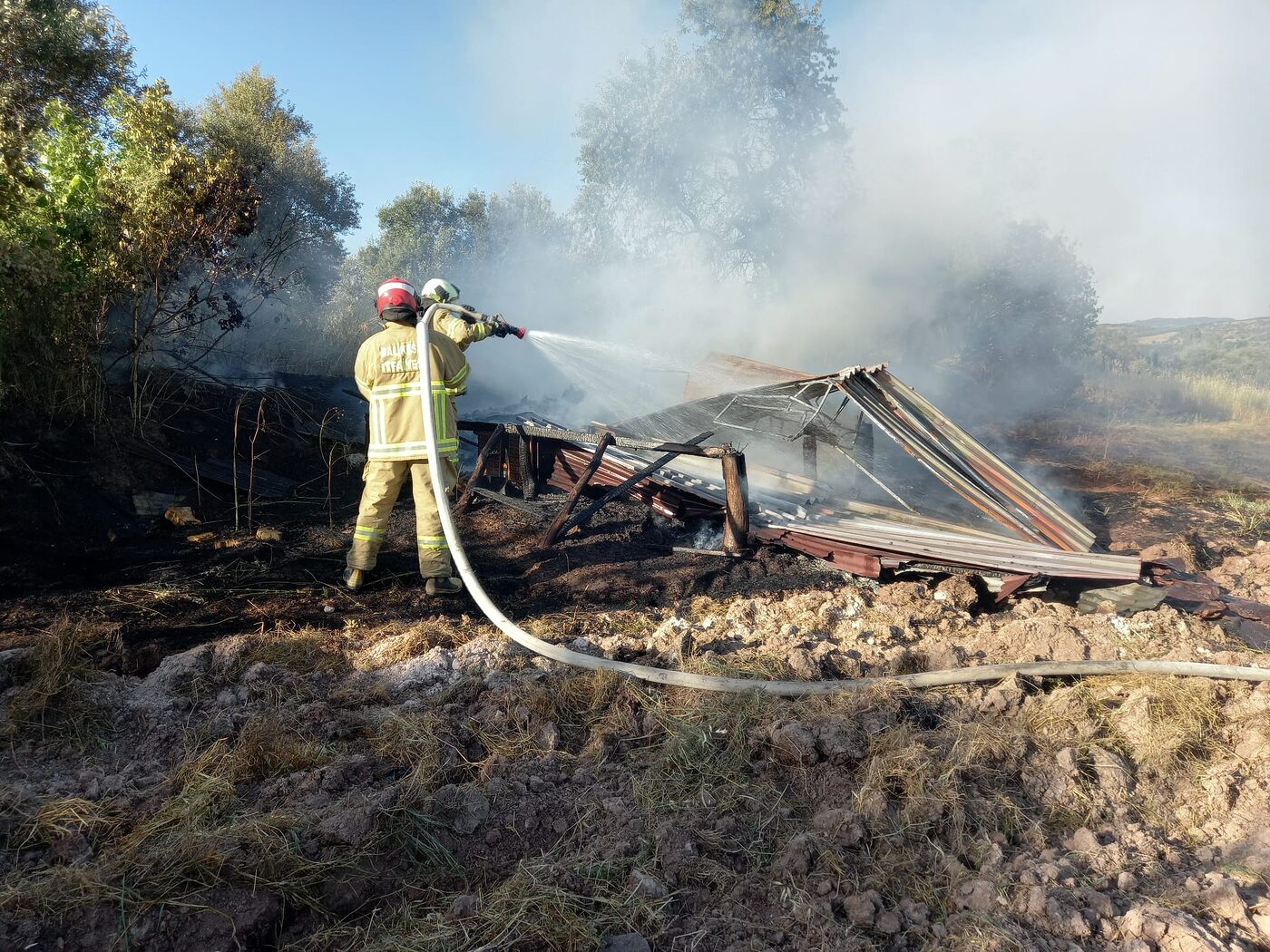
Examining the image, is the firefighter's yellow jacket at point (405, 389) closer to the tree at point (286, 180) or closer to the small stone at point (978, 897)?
the small stone at point (978, 897)

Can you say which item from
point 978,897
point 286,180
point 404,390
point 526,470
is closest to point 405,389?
point 404,390

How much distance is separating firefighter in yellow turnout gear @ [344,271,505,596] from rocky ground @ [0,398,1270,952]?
1.17 ft

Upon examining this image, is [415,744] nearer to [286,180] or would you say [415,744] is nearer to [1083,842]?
[1083,842]

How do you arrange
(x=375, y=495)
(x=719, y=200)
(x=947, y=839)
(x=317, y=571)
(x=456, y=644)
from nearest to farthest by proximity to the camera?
(x=947, y=839), (x=456, y=644), (x=375, y=495), (x=317, y=571), (x=719, y=200)

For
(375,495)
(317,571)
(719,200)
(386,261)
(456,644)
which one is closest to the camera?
(456,644)

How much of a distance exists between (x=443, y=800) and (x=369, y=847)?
0.30m

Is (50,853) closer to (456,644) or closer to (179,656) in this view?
(179,656)

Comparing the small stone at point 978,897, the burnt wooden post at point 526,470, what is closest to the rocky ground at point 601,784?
the small stone at point 978,897

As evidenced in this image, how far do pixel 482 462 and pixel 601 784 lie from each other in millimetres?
4066

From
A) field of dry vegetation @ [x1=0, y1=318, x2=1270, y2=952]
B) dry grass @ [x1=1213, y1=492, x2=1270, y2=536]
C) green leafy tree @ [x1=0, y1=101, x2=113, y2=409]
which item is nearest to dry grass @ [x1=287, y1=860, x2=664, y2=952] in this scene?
field of dry vegetation @ [x1=0, y1=318, x2=1270, y2=952]

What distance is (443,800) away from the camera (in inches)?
96.7

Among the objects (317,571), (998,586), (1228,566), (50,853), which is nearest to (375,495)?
(317,571)

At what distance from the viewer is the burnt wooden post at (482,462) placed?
6195mm

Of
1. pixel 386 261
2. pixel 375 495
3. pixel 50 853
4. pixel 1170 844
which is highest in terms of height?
pixel 386 261
